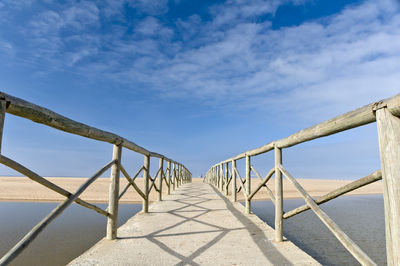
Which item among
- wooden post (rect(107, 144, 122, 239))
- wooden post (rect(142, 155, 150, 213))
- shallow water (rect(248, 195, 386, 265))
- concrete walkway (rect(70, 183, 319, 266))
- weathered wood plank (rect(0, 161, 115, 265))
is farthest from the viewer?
wooden post (rect(142, 155, 150, 213))

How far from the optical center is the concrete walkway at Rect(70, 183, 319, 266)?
248cm

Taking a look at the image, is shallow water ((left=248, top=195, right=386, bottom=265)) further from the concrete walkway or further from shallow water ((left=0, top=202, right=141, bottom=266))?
shallow water ((left=0, top=202, right=141, bottom=266))

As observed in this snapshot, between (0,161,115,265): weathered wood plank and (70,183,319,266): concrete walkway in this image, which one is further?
(70,183,319,266): concrete walkway

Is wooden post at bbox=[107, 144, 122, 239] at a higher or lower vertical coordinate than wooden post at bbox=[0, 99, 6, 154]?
lower

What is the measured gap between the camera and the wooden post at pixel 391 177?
4.59ft

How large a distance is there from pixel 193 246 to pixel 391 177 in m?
2.25

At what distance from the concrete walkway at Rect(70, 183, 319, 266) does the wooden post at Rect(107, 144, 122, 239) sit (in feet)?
0.47

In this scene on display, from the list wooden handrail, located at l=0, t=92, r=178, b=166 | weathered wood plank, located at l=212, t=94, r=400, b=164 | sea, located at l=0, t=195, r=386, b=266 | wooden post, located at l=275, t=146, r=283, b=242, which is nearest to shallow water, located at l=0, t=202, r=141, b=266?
sea, located at l=0, t=195, r=386, b=266

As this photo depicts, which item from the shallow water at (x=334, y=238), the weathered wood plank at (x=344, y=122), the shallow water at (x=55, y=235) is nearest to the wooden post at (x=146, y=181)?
the shallow water at (x=55, y=235)

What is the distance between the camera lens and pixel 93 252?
2.63m

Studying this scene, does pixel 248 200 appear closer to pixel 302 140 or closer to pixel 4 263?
pixel 302 140

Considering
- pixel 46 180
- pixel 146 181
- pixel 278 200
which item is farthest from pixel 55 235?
pixel 278 200

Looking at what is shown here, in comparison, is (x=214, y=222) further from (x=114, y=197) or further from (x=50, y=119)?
(x=50, y=119)

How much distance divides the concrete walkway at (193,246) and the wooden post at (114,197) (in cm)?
14
